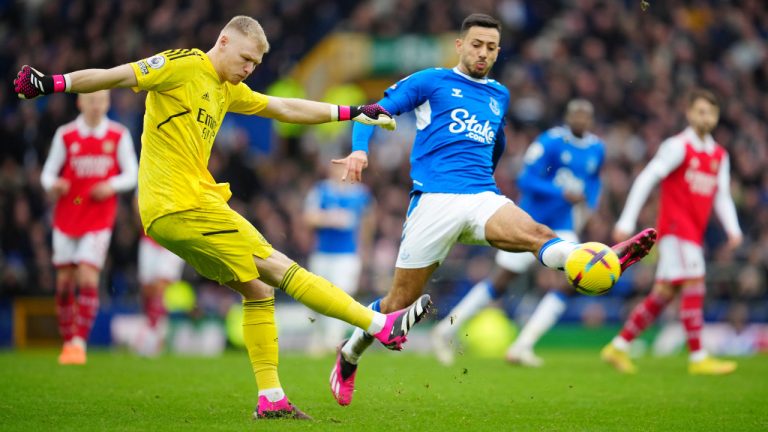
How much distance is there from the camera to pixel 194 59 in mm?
6289

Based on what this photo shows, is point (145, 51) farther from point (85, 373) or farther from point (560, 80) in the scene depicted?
point (85, 373)

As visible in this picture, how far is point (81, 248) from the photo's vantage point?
11070 mm

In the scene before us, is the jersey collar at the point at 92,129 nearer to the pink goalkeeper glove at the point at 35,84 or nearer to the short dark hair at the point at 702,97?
the pink goalkeeper glove at the point at 35,84

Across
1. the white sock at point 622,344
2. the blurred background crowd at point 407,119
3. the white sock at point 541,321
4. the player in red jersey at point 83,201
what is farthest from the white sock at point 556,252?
the blurred background crowd at point 407,119

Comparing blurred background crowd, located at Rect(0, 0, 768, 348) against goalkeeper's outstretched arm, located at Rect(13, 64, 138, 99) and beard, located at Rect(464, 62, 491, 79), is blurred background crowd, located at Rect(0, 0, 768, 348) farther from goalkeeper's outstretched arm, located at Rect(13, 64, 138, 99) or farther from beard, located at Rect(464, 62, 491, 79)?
goalkeeper's outstretched arm, located at Rect(13, 64, 138, 99)

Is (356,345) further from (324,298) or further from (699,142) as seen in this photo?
(699,142)

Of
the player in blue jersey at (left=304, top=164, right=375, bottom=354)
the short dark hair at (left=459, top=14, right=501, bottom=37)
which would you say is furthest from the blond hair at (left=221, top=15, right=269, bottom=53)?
the player in blue jersey at (left=304, top=164, right=375, bottom=354)

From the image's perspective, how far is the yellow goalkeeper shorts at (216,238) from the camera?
6219mm

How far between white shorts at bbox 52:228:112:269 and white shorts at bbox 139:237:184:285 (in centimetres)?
184

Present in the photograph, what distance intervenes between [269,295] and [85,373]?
3655 mm

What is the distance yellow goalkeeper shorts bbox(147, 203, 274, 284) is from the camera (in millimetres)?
6219

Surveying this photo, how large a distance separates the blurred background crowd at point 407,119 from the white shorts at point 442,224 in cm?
839

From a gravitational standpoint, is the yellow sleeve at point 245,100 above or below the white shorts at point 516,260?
above

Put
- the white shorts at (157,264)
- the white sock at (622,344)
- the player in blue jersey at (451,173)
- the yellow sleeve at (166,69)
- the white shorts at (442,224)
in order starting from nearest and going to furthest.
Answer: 1. the yellow sleeve at (166,69)
2. the player in blue jersey at (451,173)
3. the white shorts at (442,224)
4. the white sock at (622,344)
5. the white shorts at (157,264)
